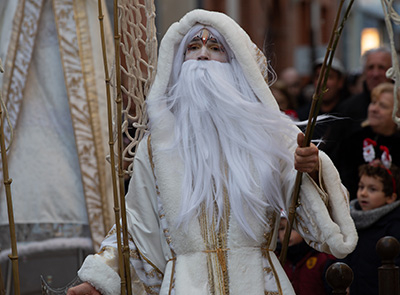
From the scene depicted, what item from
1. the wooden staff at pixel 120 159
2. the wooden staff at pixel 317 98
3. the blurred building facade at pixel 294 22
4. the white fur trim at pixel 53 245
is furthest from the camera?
the blurred building facade at pixel 294 22

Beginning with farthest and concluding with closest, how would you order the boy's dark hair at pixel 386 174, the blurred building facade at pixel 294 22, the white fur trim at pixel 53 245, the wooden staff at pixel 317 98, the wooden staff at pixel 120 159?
the blurred building facade at pixel 294 22, the white fur trim at pixel 53 245, the boy's dark hair at pixel 386 174, the wooden staff at pixel 120 159, the wooden staff at pixel 317 98

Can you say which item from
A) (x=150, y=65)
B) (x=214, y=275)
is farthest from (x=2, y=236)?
(x=214, y=275)

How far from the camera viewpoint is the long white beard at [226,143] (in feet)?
10.6

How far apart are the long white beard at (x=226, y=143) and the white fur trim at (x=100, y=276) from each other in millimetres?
332

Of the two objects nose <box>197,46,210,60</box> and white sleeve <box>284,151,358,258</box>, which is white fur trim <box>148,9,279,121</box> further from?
white sleeve <box>284,151,358,258</box>

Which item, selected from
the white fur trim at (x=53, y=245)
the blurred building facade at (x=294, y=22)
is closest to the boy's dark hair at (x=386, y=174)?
the white fur trim at (x=53, y=245)

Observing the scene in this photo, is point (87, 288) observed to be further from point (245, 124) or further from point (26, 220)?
point (26, 220)

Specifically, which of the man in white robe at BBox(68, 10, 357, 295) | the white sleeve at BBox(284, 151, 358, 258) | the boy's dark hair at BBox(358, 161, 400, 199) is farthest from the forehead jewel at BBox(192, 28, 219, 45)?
the boy's dark hair at BBox(358, 161, 400, 199)

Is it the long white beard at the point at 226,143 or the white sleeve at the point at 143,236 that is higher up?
the long white beard at the point at 226,143

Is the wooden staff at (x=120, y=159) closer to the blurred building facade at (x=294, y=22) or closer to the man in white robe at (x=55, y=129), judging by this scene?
the man in white robe at (x=55, y=129)

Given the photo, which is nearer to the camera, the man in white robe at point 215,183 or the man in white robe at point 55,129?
the man in white robe at point 215,183

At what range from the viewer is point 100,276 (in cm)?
323

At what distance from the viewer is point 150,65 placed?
3.81m

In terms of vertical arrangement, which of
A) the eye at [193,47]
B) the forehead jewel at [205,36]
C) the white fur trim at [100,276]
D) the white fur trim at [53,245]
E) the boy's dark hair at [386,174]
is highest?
the forehead jewel at [205,36]
